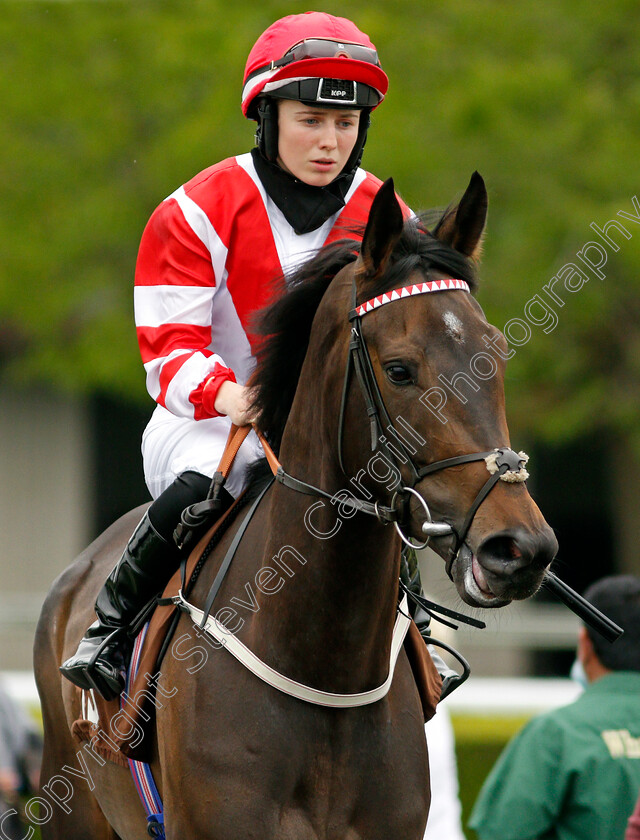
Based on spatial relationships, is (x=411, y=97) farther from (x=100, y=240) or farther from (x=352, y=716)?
(x=352, y=716)

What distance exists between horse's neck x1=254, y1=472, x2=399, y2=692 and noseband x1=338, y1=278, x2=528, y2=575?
0.20 m

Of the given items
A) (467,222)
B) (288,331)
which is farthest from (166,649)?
(467,222)

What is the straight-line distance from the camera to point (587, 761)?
4.72m

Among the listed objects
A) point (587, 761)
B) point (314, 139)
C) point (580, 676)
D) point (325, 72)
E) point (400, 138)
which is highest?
point (400, 138)

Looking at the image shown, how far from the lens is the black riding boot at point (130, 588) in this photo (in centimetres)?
393

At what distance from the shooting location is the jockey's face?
3.93 m

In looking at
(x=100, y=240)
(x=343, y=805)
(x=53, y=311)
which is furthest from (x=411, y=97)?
(x=343, y=805)

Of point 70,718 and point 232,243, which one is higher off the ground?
point 232,243

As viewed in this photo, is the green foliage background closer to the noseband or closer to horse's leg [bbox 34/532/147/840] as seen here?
horse's leg [bbox 34/532/147/840]

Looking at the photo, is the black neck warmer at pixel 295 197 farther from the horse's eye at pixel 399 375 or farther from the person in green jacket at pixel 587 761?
the person in green jacket at pixel 587 761

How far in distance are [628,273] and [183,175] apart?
416 centimetres

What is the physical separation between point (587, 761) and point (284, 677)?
70.7 inches

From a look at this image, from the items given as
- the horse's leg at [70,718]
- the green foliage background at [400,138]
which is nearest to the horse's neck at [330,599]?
the horse's leg at [70,718]

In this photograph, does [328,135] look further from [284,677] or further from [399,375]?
[284,677]
